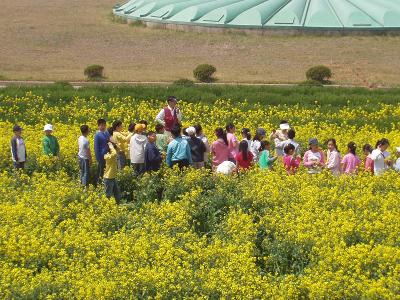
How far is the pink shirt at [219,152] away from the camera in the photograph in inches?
698

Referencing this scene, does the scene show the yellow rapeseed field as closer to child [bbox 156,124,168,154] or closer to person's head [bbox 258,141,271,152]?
person's head [bbox 258,141,271,152]

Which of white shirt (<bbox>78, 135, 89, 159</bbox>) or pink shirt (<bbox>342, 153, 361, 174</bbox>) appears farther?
white shirt (<bbox>78, 135, 89, 159</bbox>)

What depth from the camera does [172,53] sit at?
44.0 metres

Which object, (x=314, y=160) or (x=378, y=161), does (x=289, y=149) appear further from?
(x=378, y=161)

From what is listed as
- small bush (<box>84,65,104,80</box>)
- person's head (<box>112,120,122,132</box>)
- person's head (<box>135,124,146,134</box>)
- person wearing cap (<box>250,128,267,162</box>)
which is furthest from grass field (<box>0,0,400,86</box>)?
person's head (<box>135,124,146,134</box>)

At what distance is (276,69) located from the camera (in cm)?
3934

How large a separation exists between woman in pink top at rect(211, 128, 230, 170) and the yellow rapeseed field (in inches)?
29.7

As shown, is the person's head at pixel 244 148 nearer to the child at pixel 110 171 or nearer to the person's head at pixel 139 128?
the person's head at pixel 139 128

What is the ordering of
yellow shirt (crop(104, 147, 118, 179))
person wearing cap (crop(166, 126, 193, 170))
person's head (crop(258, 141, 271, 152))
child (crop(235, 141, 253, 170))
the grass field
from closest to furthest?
1. yellow shirt (crop(104, 147, 118, 179))
2. person wearing cap (crop(166, 126, 193, 170))
3. child (crop(235, 141, 253, 170))
4. person's head (crop(258, 141, 271, 152))
5. the grass field

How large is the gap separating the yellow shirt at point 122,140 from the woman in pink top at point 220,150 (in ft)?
6.11

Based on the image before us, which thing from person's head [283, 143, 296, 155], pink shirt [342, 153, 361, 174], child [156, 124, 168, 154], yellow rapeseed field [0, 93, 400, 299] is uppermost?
child [156, 124, 168, 154]

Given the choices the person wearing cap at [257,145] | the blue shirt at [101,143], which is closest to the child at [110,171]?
the blue shirt at [101,143]

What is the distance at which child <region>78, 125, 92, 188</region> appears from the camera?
17516mm

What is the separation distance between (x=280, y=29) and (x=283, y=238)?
3464 cm
